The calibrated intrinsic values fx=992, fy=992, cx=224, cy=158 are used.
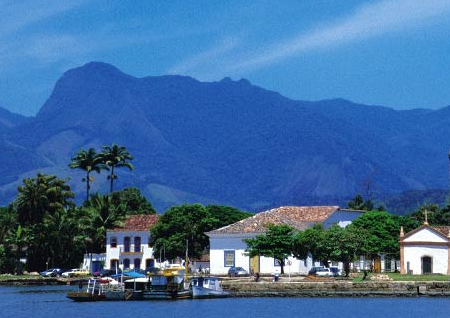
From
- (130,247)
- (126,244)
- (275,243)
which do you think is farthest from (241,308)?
(130,247)

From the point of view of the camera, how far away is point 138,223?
409 feet

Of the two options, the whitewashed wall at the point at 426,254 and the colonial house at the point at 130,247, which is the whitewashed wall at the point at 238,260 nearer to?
the whitewashed wall at the point at 426,254

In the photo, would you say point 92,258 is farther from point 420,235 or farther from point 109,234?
point 420,235

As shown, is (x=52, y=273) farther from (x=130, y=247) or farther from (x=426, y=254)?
(x=426, y=254)

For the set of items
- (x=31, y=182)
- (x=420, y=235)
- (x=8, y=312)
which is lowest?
(x=8, y=312)

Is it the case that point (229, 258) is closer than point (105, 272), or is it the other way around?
point (229, 258)

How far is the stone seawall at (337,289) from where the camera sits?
2859 inches

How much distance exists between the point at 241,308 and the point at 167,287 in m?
11.5

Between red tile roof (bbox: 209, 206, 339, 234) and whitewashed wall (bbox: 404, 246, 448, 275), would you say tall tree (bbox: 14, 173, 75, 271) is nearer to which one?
red tile roof (bbox: 209, 206, 339, 234)

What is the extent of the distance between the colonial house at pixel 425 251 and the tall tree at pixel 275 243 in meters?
10.9

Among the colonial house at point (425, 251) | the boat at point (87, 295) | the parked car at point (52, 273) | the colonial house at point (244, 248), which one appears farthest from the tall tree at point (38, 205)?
the colonial house at point (425, 251)

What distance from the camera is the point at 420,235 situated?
89.4 metres

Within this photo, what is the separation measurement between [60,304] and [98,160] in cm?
7284

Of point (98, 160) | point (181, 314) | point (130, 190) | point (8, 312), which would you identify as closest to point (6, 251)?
point (98, 160)
